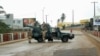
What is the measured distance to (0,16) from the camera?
90500 mm

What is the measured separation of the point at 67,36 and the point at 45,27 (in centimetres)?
298

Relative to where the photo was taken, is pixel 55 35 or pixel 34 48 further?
pixel 55 35

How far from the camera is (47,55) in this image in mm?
19750

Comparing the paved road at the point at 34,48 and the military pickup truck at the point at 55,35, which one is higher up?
the military pickup truck at the point at 55,35

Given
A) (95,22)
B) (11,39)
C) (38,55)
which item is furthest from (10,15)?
(38,55)

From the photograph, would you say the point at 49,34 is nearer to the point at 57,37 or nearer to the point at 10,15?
the point at 57,37

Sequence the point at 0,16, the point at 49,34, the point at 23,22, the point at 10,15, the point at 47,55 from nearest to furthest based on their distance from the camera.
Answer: the point at 47,55, the point at 49,34, the point at 0,16, the point at 10,15, the point at 23,22

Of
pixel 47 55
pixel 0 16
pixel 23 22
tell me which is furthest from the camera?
pixel 23 22

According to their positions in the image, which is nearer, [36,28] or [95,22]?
[36,28]

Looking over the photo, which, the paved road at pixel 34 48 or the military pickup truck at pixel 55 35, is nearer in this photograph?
the paved road at pixel 34 48

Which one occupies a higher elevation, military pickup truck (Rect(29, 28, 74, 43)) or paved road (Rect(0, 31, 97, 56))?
military pickup truck (Rect(29, 28, 74, 43))

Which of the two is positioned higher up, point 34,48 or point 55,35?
point 55,35

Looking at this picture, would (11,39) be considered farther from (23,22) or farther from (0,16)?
(23,22)

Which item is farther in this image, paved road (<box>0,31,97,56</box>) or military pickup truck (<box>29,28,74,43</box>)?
military pickup truck (<box>29,28,74,43</box>)
